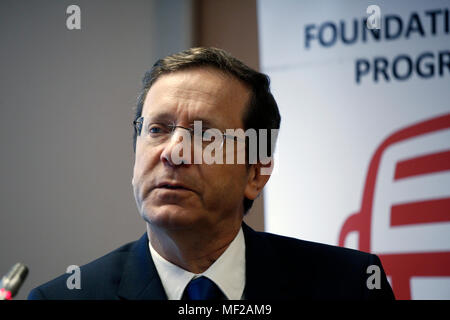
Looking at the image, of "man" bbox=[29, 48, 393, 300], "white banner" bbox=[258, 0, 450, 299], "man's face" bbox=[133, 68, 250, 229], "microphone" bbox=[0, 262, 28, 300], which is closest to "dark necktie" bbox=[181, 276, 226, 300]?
"man" bbox=[29, 48, 393, 300]

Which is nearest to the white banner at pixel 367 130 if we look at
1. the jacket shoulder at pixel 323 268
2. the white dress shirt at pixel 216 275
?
the jacket shoulder at pixel 323 268

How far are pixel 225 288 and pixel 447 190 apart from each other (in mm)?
1443

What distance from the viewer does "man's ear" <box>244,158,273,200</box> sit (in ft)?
5.52

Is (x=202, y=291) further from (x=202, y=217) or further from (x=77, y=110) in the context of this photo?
(x=77, y=110)

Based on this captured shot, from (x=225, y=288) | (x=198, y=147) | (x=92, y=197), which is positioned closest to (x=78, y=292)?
(x=225, y=288)

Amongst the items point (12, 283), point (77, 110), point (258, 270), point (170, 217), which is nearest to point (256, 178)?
point (258, 270)

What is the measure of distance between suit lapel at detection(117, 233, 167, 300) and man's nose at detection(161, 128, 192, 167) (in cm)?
31

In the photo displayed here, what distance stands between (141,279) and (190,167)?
1.14ft

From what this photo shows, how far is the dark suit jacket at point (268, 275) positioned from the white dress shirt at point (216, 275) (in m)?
0.02

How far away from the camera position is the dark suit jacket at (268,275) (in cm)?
143

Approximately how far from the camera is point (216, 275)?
144 cm

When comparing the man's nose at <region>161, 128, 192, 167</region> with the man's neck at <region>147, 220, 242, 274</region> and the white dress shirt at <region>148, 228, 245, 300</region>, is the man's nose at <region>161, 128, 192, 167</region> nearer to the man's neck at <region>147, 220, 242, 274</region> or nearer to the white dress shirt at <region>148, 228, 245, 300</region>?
the man's neck at <region>147, 220, 242, 274</region>

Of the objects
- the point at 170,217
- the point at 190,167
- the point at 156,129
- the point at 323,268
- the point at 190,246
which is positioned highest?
the point at 156,129

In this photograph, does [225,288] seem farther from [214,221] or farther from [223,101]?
[223,101]
